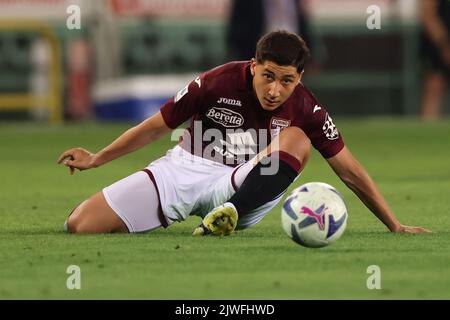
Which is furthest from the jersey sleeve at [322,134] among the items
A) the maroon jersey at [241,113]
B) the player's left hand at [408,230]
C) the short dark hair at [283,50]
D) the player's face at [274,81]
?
the player's left hand at [408,230]

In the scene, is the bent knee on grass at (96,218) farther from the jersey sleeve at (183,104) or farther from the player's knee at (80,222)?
the jersey sleeve at (183,104)

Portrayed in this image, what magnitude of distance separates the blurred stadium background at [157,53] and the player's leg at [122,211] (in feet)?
41.8

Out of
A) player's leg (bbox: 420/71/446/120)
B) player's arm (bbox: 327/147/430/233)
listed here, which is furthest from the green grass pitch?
player's leg (bbox: 420/71/446/120)

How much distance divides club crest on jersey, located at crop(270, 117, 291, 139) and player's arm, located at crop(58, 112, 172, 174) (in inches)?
25.1

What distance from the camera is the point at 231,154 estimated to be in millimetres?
8969

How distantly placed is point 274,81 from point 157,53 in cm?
1491

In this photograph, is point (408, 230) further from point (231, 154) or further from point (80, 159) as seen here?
point (80, 159)

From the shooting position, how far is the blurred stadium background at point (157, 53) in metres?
22.3

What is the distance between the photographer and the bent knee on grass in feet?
29.3

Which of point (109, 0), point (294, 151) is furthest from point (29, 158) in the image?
point (294, 151)

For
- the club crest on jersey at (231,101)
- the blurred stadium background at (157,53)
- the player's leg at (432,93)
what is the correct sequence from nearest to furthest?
the club crest on jersey at (231,101)
the blurred stadium background at (157,53)
the player's leg at (432,93)

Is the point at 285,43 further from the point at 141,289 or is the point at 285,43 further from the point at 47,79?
the point at 47,79

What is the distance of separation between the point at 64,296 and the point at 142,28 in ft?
54.1

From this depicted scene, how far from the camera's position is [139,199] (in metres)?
8.94
